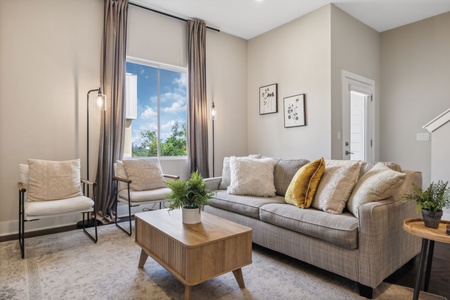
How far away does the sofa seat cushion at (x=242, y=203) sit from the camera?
2.66 meters

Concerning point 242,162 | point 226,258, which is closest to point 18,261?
point 226,258

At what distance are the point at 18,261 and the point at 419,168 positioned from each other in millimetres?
5355

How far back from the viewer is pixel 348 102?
414 centimetres

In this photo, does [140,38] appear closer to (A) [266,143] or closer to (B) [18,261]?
(A) [266,143]

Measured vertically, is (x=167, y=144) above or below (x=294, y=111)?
below

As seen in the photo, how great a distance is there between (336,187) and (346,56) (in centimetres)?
266

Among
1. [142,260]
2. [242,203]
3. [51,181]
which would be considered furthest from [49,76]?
[242,203]

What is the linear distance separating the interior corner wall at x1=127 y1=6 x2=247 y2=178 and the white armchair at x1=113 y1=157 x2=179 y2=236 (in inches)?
26.4

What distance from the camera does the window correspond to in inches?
163

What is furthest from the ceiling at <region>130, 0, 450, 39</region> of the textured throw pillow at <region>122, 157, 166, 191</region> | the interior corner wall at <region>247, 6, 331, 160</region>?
the textured throw pillow at <region>122, 157, 166, 191</region>

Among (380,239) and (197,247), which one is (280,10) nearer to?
(380,239)

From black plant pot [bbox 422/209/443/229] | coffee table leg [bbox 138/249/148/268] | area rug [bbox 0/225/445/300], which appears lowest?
area rug [bbox 0/225/445/300]

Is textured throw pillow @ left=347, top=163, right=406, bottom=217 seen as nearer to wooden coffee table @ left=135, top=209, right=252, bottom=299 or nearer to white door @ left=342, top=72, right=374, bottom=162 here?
wooden coffee table @ left=135, top=209, right=252, bottom=299

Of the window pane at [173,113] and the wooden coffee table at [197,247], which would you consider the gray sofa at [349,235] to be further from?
the window pane at [173,113]
